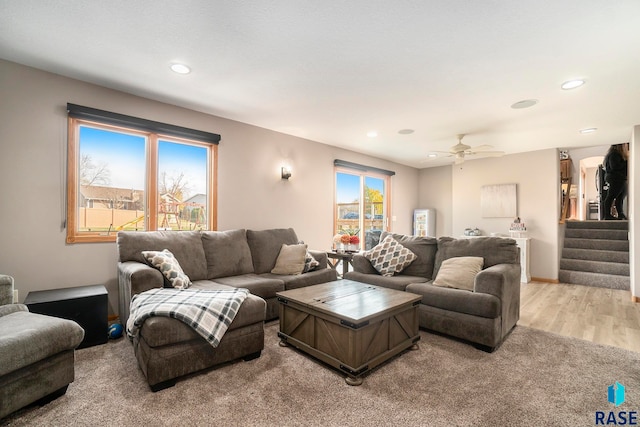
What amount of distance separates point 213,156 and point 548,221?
6.04 m

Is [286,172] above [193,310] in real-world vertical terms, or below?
above

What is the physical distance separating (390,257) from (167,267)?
2.47 metres

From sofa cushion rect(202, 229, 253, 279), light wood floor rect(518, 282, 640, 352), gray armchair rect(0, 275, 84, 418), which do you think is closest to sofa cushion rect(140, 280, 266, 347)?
gray armchair rect(0, 275, 84, 418)

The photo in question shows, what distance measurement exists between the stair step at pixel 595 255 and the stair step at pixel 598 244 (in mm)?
146

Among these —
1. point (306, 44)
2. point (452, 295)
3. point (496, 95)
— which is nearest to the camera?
point (306, 44)

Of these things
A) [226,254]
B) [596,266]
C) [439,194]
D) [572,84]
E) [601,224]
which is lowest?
[596,266]

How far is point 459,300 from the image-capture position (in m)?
2.74

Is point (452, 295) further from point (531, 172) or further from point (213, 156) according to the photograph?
point (531, 172)

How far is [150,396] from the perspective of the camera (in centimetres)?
189

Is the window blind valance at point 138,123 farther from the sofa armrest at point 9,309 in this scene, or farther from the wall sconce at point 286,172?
the sofa armrest at point 9,309

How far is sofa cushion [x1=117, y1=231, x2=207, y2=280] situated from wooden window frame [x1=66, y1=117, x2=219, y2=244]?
425mm

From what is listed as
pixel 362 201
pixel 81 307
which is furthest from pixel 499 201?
pixel 81 307

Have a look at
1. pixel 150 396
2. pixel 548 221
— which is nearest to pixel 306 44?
pixel 150 396

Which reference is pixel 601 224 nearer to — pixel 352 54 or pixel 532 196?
pixel 532 196
